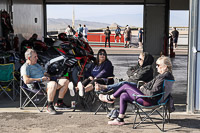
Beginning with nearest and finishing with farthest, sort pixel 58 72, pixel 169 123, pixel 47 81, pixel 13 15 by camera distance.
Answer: pixel 169 123 → pixel 47 81 → pixel 58 72 → pixel 13 15

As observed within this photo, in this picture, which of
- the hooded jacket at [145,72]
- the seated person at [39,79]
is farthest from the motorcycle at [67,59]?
the hooded jacket at [145,72]

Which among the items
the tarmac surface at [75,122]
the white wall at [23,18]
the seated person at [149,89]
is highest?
the white wall at [23,18]

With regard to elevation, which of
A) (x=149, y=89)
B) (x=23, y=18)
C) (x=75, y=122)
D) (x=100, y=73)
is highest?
(x=23, y=18)

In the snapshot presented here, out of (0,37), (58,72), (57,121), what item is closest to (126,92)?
(57,121)

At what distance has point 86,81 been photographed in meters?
6.58

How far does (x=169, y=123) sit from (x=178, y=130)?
1.33ft

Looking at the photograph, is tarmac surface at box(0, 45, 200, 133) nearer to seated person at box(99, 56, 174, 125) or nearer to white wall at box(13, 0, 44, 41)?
seated person at box(99, 56, 174, 125)

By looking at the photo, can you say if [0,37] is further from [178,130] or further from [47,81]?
[178,130]

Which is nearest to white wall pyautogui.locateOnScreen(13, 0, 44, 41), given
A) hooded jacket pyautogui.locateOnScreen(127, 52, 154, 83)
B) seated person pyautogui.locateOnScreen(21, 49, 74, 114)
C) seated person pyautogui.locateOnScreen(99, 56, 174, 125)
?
seated person pyautogui.locateOnScreen(21, 49, 74, 114)

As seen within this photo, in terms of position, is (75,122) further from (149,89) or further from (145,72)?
(145,72)

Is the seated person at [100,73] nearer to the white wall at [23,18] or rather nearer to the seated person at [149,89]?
the seated person at [149,89]

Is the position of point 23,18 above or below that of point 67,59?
above

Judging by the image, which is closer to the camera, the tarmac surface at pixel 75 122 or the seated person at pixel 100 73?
the tarmac surface at pixel 75 122

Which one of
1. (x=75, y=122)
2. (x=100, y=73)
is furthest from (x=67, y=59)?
(x=75, y=122)
